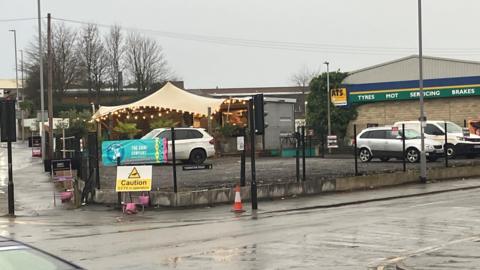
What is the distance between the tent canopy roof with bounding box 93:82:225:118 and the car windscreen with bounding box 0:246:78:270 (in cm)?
3785

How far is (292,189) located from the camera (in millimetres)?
20828

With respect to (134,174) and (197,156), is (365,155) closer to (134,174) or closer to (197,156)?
(197,156)

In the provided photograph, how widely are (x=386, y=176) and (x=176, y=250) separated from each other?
14.7 meters

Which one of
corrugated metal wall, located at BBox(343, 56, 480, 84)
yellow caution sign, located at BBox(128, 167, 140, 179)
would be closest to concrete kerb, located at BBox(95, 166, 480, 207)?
yellow caution sign, located at BBox(128, 167, 140, 179)

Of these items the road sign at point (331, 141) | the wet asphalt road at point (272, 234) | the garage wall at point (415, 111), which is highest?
the garage wall at point (415, 111)

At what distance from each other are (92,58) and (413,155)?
199 feet

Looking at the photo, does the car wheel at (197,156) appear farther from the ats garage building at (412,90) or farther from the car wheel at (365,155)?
the ats garage building at (412,90)

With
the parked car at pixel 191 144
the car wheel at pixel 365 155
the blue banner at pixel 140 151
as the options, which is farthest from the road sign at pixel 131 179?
the car wheel at pixel 365 155

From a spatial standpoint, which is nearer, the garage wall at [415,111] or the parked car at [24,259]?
the parked car at [24,259]

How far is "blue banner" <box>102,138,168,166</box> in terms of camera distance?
77.3 ft

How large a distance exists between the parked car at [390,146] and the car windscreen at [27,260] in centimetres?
2692

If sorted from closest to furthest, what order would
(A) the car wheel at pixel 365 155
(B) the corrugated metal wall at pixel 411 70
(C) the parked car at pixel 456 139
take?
(C) the parked car at pixel 456 139 < (A) the car wheel at pixel 365 155 < (B) the corrugated metal wall at pixel 411 70

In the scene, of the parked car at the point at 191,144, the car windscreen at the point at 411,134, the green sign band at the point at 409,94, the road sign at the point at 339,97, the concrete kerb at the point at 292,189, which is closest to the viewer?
the concrete kerb at the point at 292,189

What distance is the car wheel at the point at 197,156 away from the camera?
31.1m
